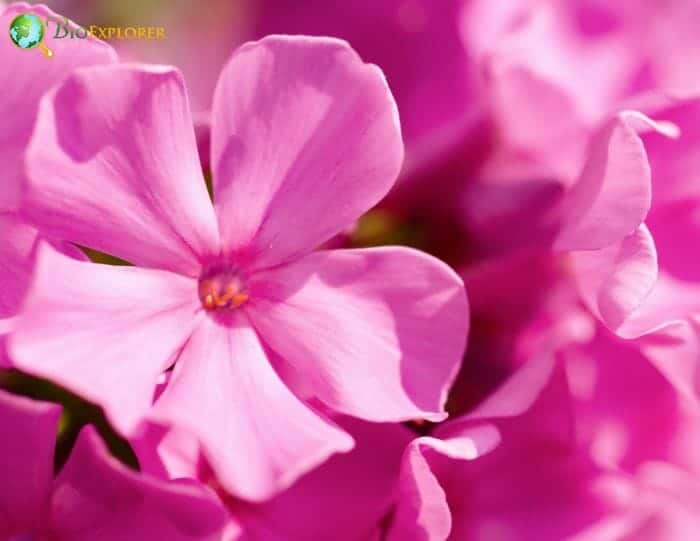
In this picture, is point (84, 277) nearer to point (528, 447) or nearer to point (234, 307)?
point (234, 307)

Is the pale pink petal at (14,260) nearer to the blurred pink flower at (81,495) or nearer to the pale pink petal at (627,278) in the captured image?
the blurred pink flower at (81,495)

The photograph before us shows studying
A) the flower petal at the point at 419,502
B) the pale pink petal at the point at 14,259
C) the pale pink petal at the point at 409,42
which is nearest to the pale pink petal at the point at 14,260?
the pale pink petal at the point at 14,259

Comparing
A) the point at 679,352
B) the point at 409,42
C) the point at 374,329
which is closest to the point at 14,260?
the point at 374,329

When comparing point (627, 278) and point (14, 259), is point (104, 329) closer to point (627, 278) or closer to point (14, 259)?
point (14, 259)

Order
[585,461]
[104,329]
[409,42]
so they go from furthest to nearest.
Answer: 1. [409,42]
2. [585,461]
3. [104,329]

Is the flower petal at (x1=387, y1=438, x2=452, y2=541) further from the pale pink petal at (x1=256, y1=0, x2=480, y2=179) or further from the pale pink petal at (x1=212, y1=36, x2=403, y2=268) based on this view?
the pale pink petal at (x1=256, y1=0, x2=480, y2=179)

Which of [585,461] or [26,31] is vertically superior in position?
[26,31]

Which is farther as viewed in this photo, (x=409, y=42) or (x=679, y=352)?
(x=409, y=42)

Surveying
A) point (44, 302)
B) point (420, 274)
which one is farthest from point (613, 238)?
point (44, 302)
